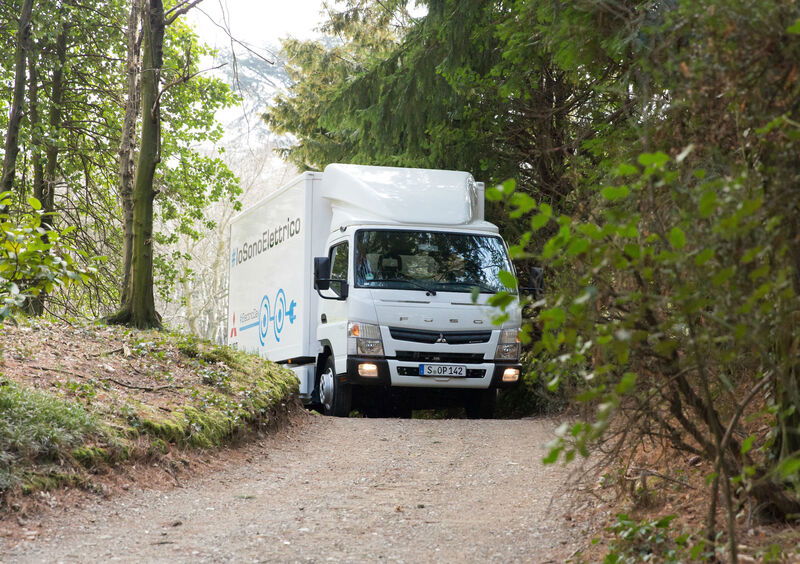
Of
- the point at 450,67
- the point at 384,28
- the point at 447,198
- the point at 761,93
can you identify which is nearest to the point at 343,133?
the point at 384,28

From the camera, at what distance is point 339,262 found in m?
12.5

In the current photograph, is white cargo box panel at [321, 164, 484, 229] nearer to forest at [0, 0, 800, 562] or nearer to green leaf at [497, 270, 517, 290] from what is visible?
forest at [0, 0, 800, 562]

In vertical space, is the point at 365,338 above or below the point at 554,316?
below

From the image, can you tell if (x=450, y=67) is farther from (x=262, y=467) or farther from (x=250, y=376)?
(x=262, y=467)

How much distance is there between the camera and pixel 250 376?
10609 mm

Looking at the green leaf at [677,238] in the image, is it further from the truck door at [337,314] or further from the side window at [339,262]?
the side window at [339,262]

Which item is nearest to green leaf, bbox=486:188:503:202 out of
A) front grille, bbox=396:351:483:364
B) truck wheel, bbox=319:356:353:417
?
front grille, bbox=396:351:483:364

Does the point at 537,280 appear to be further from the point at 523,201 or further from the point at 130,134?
the point at 130,134

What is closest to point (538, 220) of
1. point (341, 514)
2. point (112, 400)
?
point (341, 514)

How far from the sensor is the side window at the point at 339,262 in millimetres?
12305

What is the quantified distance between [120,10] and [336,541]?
19061mm

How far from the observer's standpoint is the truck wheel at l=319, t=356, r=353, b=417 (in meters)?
12.4

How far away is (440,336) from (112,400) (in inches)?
197

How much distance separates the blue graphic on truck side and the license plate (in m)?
2.78
